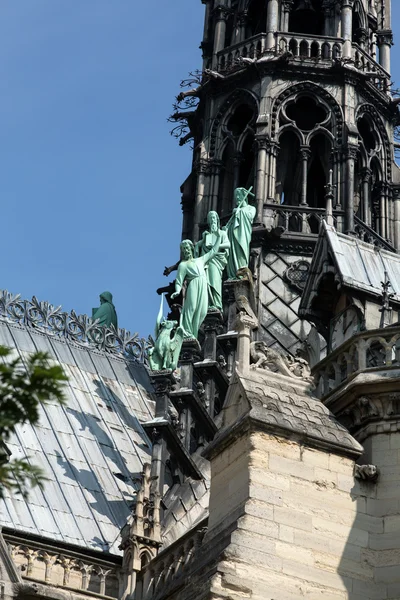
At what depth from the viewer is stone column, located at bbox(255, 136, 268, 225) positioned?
127ft

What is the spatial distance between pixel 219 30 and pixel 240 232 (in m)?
7.80

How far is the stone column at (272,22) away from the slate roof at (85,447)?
871 centimetres

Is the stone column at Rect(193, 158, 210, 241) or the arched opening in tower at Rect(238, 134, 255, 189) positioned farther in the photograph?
the arched opening in tower at Rect(238, 134, 255, 189)

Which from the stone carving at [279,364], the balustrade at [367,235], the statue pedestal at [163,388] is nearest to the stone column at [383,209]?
the balustrade at [367,235]

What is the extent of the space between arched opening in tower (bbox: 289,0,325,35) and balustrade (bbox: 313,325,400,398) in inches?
912

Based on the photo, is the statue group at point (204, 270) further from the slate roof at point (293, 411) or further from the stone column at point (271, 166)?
the slate roof at point (293, 411)

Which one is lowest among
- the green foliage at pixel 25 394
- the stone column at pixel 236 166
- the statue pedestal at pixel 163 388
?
the green foliage at pixel 25 394

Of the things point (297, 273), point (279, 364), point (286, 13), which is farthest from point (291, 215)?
point (279, 364)

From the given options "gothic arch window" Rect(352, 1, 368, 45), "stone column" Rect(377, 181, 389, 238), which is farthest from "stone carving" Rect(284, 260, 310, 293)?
"gothic arch window" Rect(352, 1, 368, 45)

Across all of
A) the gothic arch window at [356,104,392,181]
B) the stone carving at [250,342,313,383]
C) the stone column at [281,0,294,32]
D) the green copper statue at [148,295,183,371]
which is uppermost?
the stone column at [281,0,294,32]

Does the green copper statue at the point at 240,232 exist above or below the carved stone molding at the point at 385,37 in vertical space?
below

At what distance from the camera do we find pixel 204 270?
35.3 m

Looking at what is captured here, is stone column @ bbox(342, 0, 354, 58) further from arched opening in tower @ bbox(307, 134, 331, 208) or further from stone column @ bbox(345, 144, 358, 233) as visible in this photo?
stone column @ bbox(345, 144, 358, 233)

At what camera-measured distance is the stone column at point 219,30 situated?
140 ft
